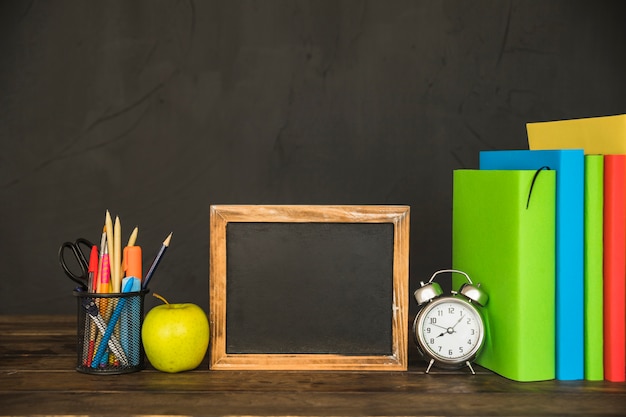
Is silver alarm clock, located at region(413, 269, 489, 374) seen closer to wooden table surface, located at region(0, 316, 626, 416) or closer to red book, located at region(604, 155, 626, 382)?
wooden table surface, located at region(0, 316, 626, 416)

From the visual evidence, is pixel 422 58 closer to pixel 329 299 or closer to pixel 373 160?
pixel 373 160

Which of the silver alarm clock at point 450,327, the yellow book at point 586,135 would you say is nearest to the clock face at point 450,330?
the silver alarm clock at point 450,327

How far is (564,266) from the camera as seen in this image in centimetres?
114

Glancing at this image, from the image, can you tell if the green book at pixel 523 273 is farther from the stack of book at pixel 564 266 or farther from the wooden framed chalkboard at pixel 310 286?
the wooden framed chalkboard at pixel 310 286

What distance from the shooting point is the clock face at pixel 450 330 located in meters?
1.17

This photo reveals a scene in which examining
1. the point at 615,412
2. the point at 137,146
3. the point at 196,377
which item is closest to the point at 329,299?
the point at 196,377

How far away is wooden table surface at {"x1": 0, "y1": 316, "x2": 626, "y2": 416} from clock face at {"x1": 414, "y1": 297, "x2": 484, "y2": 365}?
30 millimetres

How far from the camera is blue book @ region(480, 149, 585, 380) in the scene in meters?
1.14

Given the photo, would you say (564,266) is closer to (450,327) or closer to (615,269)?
(615,269)

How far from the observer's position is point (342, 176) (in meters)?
1.70

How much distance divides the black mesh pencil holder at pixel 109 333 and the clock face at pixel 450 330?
1.33ft

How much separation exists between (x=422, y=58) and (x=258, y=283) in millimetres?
722

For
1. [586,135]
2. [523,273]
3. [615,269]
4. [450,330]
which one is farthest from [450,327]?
[586,135]

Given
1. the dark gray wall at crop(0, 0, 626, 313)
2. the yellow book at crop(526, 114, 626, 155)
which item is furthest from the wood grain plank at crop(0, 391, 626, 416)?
the dark gray wall at crop(0, 0, 626, 313)
